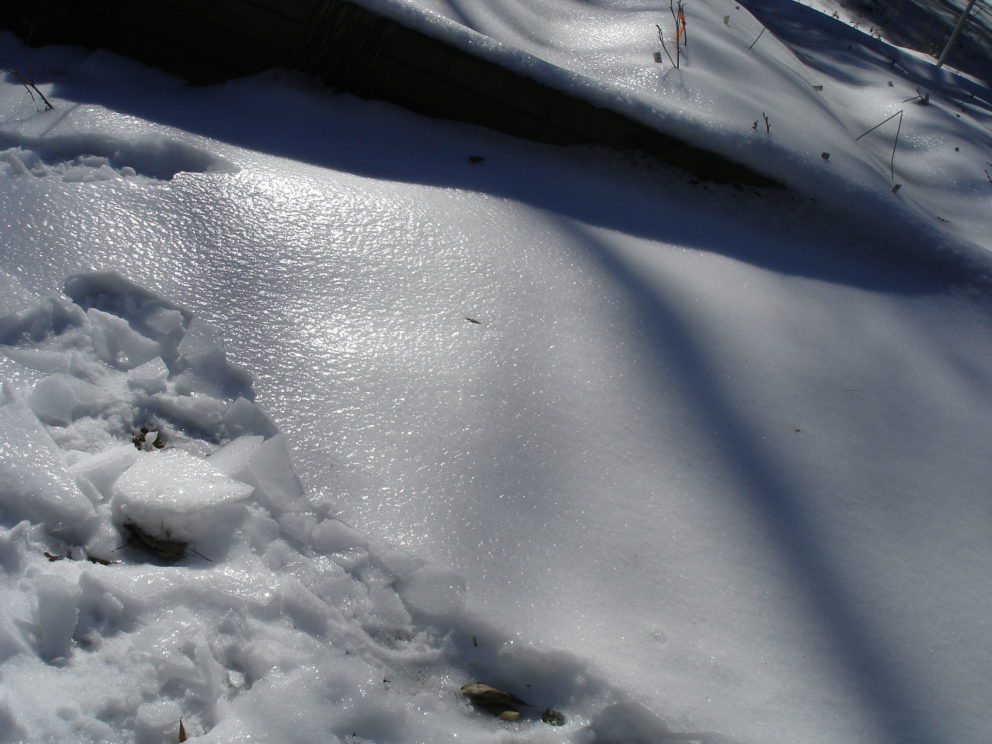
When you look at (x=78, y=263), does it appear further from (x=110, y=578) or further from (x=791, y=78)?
(x=791, y=78)

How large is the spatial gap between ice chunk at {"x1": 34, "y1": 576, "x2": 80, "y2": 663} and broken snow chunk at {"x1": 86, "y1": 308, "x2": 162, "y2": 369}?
0.49m

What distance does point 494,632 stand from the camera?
42.4 inches

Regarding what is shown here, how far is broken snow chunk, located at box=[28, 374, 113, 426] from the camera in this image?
4.04 feet

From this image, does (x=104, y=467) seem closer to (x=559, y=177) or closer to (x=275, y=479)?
(x=275, y=479)

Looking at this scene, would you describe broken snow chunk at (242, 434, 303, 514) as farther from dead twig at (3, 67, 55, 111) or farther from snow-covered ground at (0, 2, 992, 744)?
dead twig at (3, 67, 55, 111)

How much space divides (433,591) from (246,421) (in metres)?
0.46

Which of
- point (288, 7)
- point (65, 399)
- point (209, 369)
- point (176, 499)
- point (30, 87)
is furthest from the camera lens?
point (288, 7)

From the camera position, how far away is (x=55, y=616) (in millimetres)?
962

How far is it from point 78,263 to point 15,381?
1.08 ft

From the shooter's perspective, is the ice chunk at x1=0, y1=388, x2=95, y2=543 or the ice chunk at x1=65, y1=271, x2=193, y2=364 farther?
the ice chunk at x1=65, y1=271, x2=193, y2=364

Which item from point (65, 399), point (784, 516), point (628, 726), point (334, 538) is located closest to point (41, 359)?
point (65, 399)

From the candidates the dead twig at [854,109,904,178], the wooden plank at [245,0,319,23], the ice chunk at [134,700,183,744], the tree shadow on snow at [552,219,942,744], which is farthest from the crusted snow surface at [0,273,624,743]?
the dead twig at [854,109,904,178]

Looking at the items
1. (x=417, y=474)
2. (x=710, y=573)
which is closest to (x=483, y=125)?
(x=417, y=474)

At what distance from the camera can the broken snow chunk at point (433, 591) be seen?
1.10 metres
